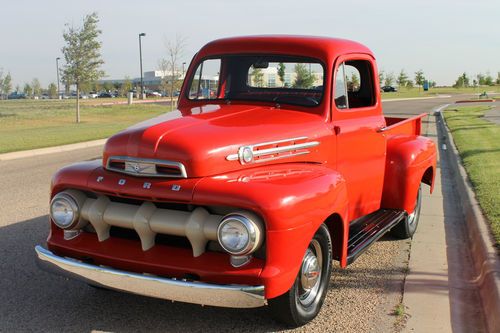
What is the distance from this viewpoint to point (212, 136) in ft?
11.9

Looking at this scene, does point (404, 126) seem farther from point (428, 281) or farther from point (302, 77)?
point (428, 281)

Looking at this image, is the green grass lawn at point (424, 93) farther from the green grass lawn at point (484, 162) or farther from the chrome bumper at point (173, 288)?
the chrome bumper at point (173, 288)

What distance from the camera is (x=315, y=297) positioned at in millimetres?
3779

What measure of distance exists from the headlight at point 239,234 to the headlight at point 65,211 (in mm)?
1129

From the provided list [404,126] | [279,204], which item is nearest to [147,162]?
[279,204]

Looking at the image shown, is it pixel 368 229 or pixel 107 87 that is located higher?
pixel 107 87

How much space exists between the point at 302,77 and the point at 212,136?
1481 mm

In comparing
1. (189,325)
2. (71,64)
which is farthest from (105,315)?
(71,64)

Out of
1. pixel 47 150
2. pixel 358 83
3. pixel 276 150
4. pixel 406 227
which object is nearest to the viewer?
→ pixel 276 150

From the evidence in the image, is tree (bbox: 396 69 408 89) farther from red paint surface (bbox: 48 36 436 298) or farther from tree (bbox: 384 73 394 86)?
red paint surface (bbox: 48 36 436 298)

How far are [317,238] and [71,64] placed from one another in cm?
2476

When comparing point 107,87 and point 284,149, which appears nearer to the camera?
point 284,149

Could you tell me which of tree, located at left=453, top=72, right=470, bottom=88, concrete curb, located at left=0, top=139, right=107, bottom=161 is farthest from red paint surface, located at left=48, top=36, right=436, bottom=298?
tree, located at left=453, top=72, right=470, bottom=88

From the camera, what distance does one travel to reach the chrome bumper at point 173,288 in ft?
10.0
